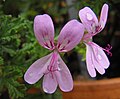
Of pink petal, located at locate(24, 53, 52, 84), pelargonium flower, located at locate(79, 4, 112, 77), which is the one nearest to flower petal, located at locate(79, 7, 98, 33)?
pelargonium flower, located at locate(79, 4, 112, 77)

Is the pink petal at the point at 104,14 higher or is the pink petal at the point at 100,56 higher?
the pink petal at the point at 104,14

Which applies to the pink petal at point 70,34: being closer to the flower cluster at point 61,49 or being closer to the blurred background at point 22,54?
the flower cluster at point 61,49

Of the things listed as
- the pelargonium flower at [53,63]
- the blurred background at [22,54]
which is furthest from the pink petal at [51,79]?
the blurred background at [22,54]

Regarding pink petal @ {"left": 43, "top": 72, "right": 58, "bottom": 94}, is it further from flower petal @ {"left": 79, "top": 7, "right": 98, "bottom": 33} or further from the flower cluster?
flower petal @ {"left": 79, "top": 7, "right": 98, "bottom": 33}

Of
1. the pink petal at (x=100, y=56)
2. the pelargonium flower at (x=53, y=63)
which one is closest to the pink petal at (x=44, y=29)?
the pelargonium flower at (x=53, y=63)

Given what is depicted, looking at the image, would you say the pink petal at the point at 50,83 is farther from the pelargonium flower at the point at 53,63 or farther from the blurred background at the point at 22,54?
the blurred background at the point at 22,54

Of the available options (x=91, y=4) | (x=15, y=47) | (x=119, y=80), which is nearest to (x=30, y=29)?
(x=15, y=47)

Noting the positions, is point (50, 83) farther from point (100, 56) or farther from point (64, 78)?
point (100, 56)

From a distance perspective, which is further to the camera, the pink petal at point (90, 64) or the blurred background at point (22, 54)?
the blurred background at point (22, 54)
